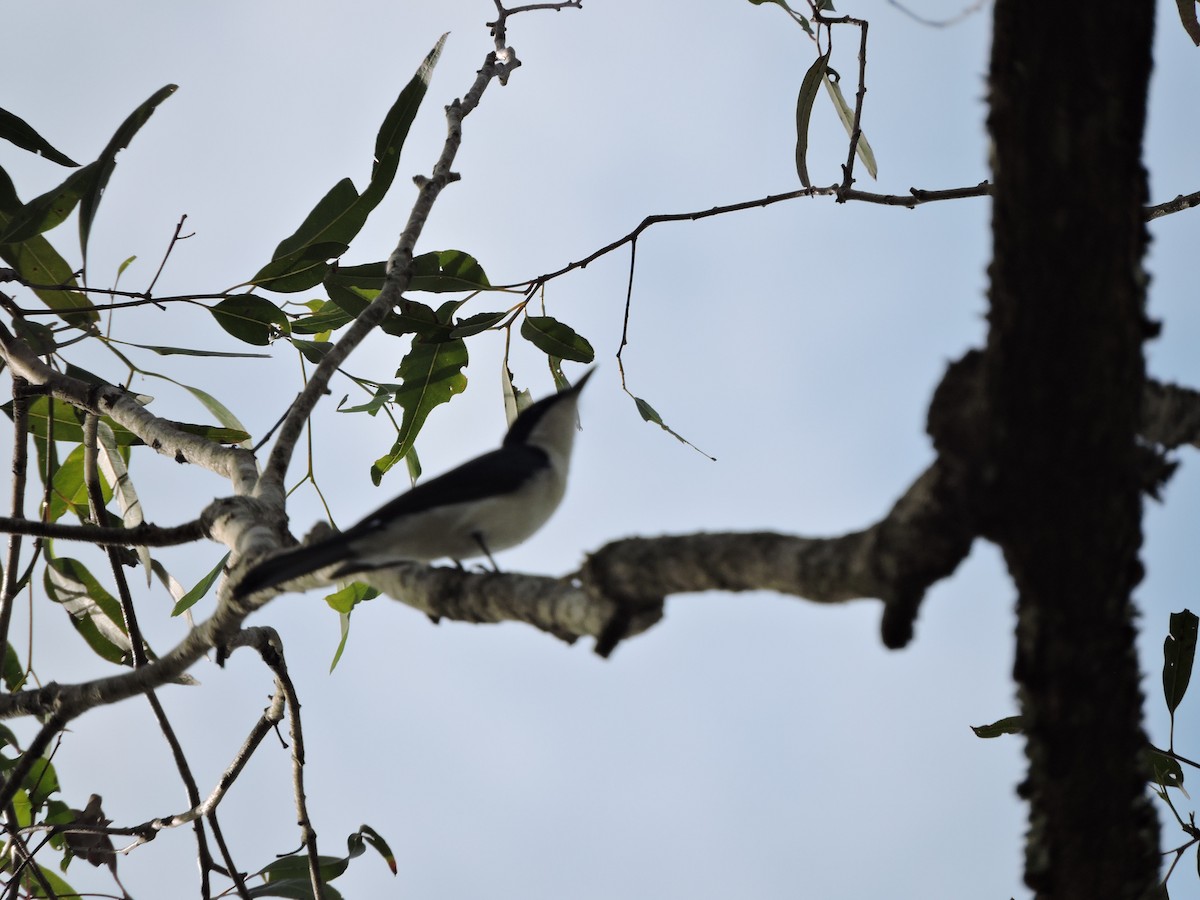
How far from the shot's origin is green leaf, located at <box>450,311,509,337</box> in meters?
3.60

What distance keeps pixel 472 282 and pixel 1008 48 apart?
254 centimetres

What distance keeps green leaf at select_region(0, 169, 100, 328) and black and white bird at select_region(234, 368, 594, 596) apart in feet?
4.63

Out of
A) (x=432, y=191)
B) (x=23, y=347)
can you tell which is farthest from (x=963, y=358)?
(x=23, y=347)

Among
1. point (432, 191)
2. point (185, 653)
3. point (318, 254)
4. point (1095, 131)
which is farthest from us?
point (318, 254)

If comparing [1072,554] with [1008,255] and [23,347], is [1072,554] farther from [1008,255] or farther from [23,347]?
[23,347]

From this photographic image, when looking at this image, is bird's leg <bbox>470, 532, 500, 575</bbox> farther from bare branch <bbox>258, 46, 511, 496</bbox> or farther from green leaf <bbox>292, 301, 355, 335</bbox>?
green leaf <bbox>292, 301, 355, 335</bbox>

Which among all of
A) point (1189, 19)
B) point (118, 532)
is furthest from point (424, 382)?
point (1189, 19)

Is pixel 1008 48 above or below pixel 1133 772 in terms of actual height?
above

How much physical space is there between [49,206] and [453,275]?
1.23 metres

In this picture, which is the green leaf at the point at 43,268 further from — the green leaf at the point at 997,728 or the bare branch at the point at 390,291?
the green leaf at the point at 997,728

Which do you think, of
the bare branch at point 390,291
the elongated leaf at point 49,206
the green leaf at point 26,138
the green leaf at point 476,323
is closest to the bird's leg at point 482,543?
the bare branch at point 390,291

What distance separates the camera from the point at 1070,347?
4.31ft

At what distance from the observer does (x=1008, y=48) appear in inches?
50.9

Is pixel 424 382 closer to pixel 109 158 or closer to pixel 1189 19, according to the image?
pixel 109 158
